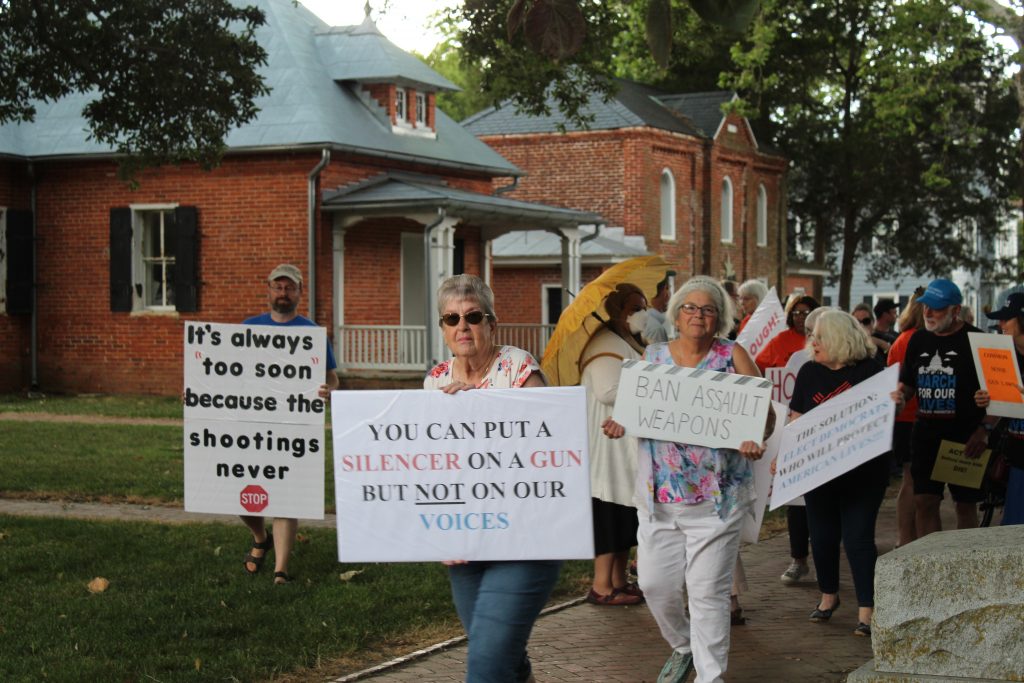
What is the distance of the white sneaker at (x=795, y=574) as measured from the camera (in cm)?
980

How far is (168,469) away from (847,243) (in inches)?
1422

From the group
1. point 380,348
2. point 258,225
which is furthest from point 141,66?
point 380,348

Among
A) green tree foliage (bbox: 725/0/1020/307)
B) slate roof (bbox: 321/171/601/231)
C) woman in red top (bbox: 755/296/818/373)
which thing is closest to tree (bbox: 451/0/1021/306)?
green tree foliage (bbox: 725/0/1020/307)

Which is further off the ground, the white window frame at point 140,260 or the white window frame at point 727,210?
the white window frame at point 727,210

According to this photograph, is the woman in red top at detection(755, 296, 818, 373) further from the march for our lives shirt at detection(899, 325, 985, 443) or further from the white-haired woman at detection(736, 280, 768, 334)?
the march for our lives shirt at detection(899, 325, 985, 443)

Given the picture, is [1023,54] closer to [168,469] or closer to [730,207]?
[168,469]

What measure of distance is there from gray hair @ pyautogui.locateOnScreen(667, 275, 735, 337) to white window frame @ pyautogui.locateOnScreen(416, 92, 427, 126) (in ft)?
75.0

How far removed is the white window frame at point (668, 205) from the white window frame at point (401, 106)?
1261cm

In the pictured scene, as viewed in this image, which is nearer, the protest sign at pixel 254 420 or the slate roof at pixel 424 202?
the protest sign at pixel 254 420

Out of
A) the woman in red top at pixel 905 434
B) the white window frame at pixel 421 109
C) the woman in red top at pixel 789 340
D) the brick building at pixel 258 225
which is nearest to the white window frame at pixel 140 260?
the brick building at pixel 258 225

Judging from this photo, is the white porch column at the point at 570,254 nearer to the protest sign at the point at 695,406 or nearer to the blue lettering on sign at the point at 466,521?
the protest sign at the point at 695,406

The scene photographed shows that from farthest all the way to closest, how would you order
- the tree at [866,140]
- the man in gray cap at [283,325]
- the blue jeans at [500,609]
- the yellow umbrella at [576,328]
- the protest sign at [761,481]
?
the tree at [866,140] < the man in gray cap at [283,325] < the yellow umbrella at [576,328] < the protest sign at [761,481] < the blue jeans at [500,609]

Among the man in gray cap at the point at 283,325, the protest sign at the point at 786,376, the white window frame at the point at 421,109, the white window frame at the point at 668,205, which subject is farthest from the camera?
the white window frame at the point at 668,205

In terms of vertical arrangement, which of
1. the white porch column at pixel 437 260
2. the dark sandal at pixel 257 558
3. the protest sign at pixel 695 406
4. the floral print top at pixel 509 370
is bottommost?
the dark sandal at pixel 257 558
